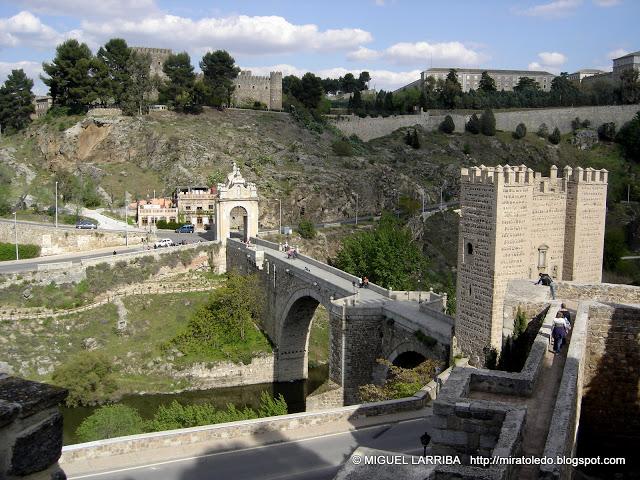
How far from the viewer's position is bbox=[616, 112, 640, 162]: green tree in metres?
74.4

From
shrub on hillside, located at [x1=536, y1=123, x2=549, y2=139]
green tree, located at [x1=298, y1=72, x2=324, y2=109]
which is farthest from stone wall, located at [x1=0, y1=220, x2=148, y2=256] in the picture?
shrub on hillside, located at [x1=536, y1=123, x2=549, y2=139]

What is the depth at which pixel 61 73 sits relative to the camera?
188ft

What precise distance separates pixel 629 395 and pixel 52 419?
28.0 ft

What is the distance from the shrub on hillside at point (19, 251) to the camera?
38000mm

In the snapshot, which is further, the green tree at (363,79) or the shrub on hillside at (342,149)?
the green tree at (363,79)

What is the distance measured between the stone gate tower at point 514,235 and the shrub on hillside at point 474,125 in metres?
61.1

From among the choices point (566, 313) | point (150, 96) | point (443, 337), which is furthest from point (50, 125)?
point (566, 313)

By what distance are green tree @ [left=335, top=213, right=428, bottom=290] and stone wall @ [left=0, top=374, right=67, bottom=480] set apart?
32475 mm

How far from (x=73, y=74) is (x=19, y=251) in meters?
24.5

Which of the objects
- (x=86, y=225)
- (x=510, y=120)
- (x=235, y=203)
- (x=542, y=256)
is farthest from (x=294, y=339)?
(x=510, y=120)

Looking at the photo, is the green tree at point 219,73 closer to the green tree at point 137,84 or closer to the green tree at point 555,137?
the green tree at point 137,84

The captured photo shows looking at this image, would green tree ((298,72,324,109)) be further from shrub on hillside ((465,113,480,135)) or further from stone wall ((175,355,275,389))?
stone wall ((175,355,275,389))

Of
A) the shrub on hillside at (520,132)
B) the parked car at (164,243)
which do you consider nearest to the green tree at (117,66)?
the parked car at (164,243)

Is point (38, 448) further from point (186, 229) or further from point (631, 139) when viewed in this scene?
point (631, 139)
